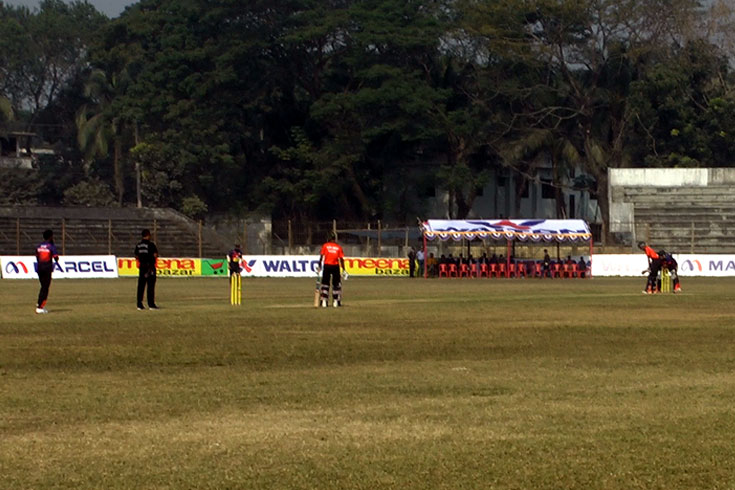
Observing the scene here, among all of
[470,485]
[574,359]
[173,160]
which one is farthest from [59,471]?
[173,160]

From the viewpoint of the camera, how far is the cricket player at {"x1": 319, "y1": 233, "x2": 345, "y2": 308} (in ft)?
102

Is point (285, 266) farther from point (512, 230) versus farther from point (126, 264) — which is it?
point (512, 230)

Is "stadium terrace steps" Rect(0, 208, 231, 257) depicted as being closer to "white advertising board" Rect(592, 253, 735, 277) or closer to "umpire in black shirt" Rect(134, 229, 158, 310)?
"white advertising board" Rect(592, 253, 735, 277)

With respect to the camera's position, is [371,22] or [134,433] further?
[371,22]

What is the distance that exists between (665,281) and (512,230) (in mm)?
20357

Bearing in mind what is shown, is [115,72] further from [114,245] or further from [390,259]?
[390,259]

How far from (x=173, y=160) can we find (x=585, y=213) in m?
34.9

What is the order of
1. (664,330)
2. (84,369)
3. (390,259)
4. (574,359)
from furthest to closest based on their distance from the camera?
(390,259) < (664,330) < (574,359) < (84,369)

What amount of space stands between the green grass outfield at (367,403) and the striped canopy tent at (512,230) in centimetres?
3731

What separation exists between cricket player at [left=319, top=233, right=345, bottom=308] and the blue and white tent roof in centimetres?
3257

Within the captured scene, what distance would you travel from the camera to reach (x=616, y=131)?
95.6 metres

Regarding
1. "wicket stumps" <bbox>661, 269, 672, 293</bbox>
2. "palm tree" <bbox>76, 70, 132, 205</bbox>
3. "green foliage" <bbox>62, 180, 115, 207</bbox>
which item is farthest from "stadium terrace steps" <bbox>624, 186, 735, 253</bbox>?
"green foliage" <bbox>62, 180, 115, 207</bbox>

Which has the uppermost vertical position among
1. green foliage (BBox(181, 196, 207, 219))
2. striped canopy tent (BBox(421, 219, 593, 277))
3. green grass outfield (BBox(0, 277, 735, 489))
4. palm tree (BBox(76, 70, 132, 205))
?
palm tree (BBox(76, 70, 132, 205))

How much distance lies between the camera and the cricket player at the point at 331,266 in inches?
1223
